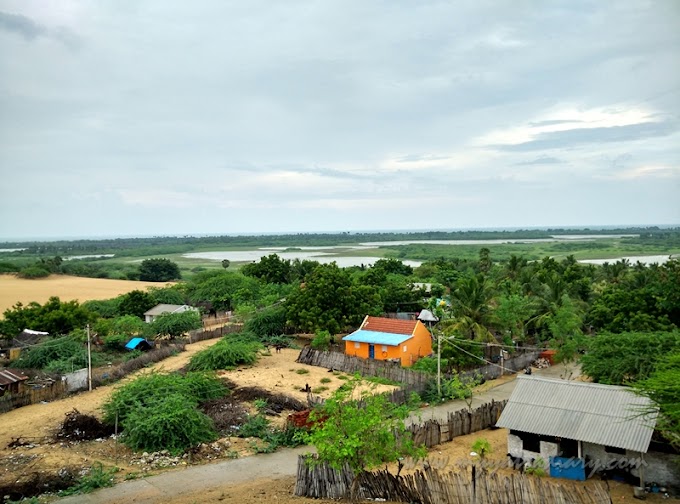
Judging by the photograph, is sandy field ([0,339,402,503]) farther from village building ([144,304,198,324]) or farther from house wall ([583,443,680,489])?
village building ([144,304,198,324])

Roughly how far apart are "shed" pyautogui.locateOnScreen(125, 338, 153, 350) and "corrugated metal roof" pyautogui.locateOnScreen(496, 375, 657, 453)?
2498 centimetres

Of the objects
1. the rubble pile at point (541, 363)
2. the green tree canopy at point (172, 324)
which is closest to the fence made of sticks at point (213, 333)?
the green tree canopy at point (172, 324)

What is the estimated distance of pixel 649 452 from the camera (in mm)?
14898

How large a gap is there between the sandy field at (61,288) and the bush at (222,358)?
37.9m

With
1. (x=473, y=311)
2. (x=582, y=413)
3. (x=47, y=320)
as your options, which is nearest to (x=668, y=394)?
(x=582, y=413)

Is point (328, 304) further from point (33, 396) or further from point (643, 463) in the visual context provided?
point (643, 463)

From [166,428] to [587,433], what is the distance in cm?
1295

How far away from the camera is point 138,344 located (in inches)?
1297

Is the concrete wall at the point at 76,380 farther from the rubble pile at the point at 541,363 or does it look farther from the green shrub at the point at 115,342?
the rubble pile at the point at 541,363

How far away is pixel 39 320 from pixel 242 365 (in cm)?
1508

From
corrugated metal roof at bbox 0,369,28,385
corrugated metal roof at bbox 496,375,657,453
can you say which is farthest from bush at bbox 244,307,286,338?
corrugated metal roof at bbox 496,375,657,453

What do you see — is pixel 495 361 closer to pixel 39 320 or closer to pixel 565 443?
pixel 565 443

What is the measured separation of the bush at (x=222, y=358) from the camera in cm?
2731

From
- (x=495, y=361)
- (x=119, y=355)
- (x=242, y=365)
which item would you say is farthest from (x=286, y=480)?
(x=119, y=355)
